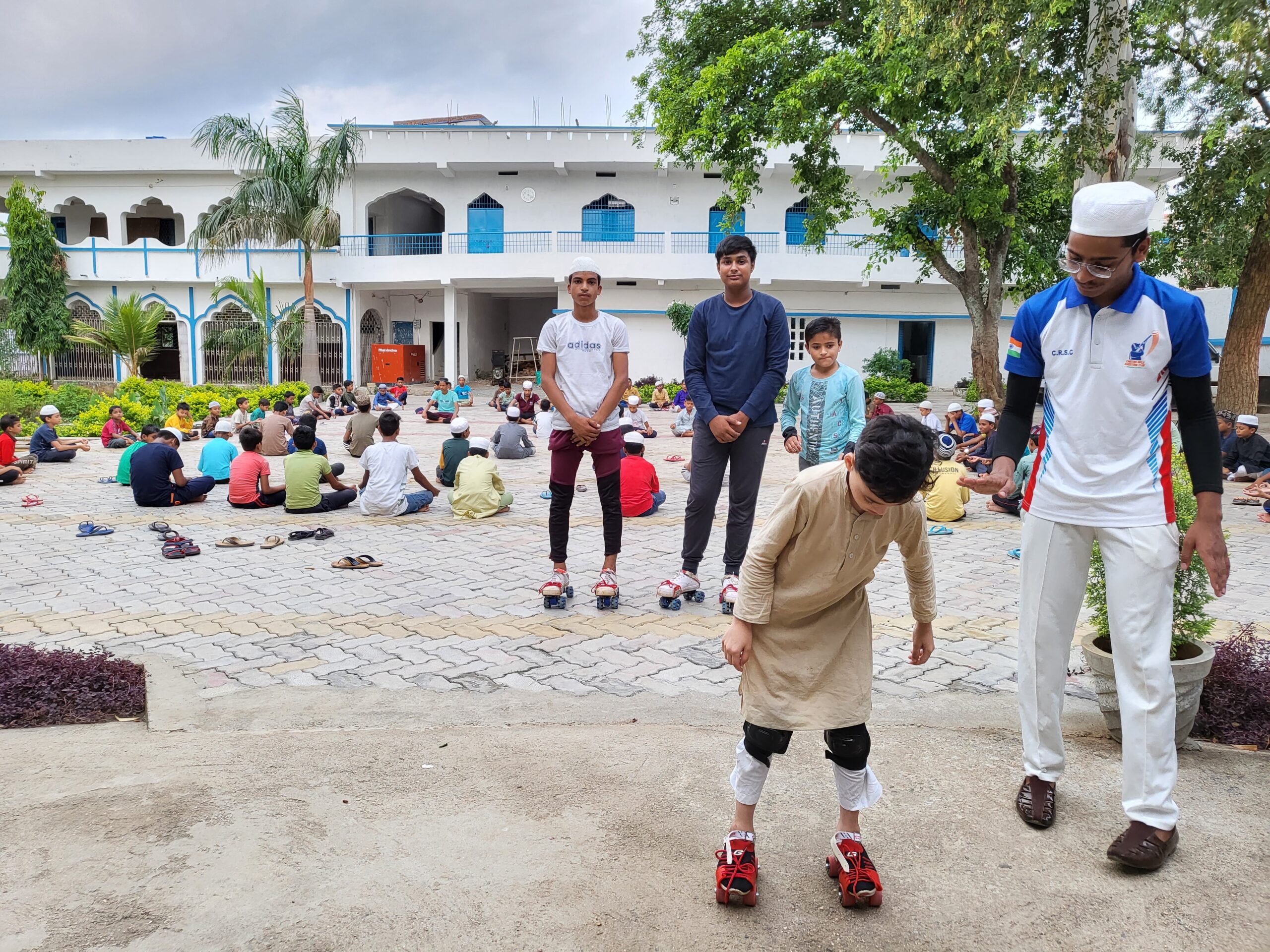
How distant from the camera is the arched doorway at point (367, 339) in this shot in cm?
2966

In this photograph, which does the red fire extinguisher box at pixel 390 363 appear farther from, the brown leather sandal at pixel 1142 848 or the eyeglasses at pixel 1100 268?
the brown leather sandal at pixel 1142 848

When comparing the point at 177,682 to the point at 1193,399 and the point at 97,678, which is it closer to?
the point at 97,678

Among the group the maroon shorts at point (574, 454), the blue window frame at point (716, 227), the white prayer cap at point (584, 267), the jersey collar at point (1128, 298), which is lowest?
the maroon shorts at point (574, 454)

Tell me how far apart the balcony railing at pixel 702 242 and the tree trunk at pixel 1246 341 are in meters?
14.7

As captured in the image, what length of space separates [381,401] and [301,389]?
8.15 ft

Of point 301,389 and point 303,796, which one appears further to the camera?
point 301,389

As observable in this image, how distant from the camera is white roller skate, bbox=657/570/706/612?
5.51 meters

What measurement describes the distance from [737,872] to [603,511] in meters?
3.08

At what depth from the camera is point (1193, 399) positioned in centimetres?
275

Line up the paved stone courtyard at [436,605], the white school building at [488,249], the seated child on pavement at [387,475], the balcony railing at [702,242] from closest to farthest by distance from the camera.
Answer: the paved stone courtyard at [436,605] → the seated child on pavement at [387,475] → the white school building at [488,249] → the balcony railing at [702,242]

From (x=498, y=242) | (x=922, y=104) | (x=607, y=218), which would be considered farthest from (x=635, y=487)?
(x=607, y=218)

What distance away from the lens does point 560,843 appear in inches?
110

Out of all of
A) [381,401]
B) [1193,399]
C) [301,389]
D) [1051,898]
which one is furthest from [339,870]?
[301,389]

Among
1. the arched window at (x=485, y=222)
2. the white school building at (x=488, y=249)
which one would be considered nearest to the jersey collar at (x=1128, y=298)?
the white school building at (x=488, y=249)
